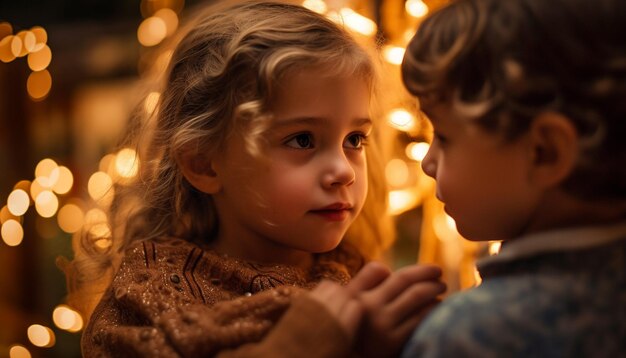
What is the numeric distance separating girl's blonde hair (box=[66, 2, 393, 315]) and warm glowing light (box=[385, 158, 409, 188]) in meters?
0.56

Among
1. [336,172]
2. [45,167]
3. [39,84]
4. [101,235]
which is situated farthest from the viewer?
[39,84]

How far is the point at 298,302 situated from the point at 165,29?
1.98 meters

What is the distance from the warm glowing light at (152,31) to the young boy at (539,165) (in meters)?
1.99

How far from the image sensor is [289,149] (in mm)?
1141

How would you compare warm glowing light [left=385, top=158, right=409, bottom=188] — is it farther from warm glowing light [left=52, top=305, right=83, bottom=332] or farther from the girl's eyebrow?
warm glowing light [left=52, top=305, right=83, bottom=332]

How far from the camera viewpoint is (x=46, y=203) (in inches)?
103

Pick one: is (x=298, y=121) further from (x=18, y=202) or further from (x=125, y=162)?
(x=18, y=202)

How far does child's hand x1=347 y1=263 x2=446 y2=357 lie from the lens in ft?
2.92

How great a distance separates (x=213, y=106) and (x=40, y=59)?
1.92m

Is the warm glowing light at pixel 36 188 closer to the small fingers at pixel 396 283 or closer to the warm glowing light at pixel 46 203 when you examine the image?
the warm glowing light at pixel 46 203

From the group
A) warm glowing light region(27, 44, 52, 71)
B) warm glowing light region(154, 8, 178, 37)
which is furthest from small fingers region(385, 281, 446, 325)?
warm glowing light region(27, 44, 52, 71)

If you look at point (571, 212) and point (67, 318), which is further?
point (67, 318)

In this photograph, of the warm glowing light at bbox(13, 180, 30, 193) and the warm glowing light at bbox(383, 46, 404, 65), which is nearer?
the warm glowing light at bbox(383, 46, 404, 65)

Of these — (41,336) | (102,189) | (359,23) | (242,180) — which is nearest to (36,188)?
(41,336)
